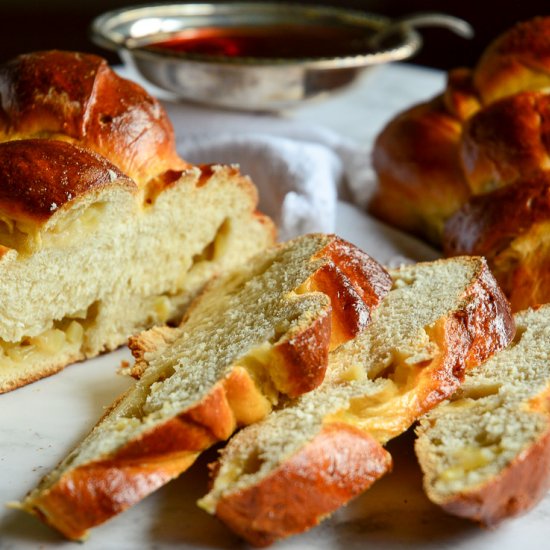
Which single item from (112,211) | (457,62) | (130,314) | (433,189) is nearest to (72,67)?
(112,211)

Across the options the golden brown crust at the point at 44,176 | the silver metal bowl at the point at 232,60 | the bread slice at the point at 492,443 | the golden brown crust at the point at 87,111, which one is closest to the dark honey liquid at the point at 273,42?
the silver metal bowl at the point at 232,60

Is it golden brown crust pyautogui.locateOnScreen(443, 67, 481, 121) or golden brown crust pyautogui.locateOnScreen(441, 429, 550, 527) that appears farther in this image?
golden brown crust pyautogui.locateOnScreen(443, 67, 481, 121)

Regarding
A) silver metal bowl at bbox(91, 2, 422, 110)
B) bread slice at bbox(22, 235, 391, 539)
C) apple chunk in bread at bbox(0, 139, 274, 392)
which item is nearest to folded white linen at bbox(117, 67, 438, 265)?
silver metal bowl at bbox(91, 2, 422, 110)

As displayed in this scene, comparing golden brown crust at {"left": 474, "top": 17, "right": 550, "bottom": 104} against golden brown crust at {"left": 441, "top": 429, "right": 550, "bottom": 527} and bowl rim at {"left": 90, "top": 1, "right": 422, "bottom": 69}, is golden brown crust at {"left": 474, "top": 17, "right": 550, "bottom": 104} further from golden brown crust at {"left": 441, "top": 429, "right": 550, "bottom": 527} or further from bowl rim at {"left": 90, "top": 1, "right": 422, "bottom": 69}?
golden brown crust at {"left": 441, "top": 429, "right": 550, "bottom": 527}

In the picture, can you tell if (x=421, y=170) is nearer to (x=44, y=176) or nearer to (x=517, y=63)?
(x=517, y=63)

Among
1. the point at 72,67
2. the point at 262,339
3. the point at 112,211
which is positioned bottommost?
the point at 262,339

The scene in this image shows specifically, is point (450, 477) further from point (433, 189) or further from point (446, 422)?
point (433, 189)

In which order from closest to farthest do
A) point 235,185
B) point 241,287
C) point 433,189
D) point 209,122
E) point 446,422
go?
point 446,422
point 241,287
point 235,185
point 433,189
point 209,122

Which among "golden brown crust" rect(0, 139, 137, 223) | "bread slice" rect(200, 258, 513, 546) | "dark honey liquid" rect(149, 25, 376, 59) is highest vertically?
"golden brown crust" rect(0, 139, 137, 223)
